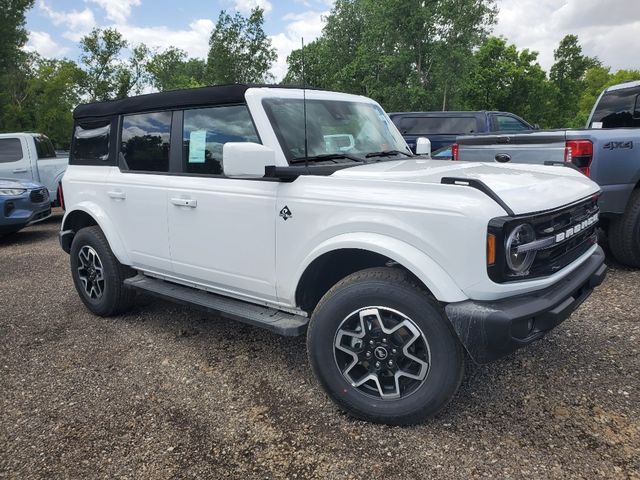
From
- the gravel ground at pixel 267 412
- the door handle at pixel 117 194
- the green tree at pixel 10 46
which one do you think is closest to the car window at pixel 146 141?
the door handle at pixel 117 194

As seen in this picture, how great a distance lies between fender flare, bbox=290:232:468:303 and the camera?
2379mm

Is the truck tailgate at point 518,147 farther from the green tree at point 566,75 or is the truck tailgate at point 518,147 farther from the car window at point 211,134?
the green tree at point 566,75

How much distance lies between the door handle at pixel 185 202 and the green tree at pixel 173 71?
42328 mm

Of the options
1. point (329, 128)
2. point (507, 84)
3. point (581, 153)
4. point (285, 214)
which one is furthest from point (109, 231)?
point (507, 84)

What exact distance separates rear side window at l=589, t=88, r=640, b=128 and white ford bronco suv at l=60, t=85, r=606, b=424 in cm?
359

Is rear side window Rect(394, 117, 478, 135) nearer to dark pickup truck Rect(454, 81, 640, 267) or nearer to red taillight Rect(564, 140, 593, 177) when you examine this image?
dark pickup truck Rect(454, 81, 640, 267)

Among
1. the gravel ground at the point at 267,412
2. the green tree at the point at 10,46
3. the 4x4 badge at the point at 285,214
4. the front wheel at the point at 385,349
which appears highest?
the green tree at the point at 10,46

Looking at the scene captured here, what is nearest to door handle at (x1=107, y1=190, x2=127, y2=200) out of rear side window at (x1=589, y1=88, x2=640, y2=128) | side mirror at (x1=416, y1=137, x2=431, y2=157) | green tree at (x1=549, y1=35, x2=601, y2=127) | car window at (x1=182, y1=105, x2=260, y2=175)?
car window at (x1=182, y1=105, x2=260, y2=175)

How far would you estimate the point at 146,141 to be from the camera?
13.2ft

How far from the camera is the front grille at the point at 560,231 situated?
251 centimetres

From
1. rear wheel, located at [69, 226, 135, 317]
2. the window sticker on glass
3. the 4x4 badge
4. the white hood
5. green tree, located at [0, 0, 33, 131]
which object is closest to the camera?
the white hood

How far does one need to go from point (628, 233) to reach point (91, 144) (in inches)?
211

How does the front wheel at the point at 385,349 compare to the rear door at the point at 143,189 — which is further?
the rear door at the point at 143,189

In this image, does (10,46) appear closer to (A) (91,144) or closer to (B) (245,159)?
(A) (91,144)
